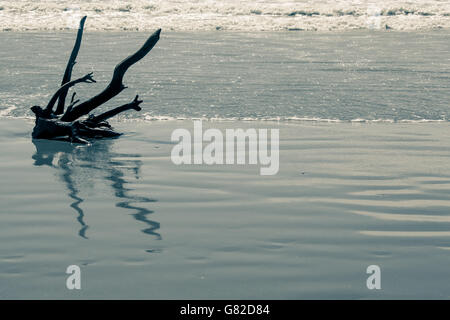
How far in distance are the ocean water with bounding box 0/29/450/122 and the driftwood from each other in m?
1.18

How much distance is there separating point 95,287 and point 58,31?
16.7m

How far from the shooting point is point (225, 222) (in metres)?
4.73

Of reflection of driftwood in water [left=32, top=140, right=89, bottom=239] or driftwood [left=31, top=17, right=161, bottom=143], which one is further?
driftwood [left=31, top=17, right=161, bottom=143]

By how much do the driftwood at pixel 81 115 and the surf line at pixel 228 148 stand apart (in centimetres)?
78

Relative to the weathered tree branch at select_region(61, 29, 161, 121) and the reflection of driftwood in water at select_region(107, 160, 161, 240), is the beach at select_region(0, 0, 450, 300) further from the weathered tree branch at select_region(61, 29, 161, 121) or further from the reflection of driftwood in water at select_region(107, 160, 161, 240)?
the weathered tree branch at select_region(61, 29, 161, 121)

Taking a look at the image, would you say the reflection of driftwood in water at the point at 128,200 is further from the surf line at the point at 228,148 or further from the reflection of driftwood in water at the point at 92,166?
the surf line at the point at 228,148

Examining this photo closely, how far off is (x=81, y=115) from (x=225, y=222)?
3.70m

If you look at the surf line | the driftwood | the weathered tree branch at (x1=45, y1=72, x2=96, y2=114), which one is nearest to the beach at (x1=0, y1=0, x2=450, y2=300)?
the surf line

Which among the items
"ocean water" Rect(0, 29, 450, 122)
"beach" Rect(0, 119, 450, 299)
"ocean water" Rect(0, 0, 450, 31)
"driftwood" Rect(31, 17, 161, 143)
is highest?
"ocean water" Rect(0, 0, 450, 31)

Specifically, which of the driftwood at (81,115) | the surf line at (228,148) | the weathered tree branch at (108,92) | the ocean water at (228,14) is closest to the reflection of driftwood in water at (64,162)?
the driftwood at (81,115)

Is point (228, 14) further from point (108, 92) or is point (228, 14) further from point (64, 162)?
point (64, 162)

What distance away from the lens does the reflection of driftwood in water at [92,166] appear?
4914 millimetres

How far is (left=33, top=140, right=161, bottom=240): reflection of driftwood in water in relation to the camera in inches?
193

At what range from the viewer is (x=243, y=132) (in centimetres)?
784
